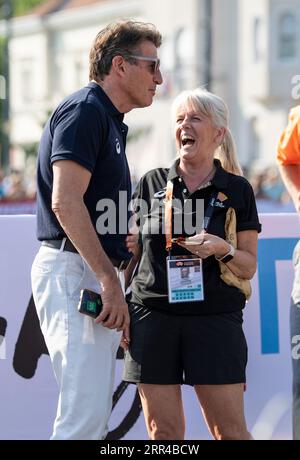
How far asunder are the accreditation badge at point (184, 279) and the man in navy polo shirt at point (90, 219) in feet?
0.78

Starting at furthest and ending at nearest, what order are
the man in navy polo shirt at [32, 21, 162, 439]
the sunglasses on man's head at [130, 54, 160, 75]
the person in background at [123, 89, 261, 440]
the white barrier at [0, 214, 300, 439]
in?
the white barrier at [0, 214, 300, 439] < the person in background at [123, 89, 261, 440] < the sunglasses on man's head at [130, 54, 160, 75] < the man in navy polo shirt at [32, 21, 162, 439]

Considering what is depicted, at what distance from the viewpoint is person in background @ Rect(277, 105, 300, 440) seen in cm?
602

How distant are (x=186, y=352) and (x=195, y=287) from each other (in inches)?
12.3

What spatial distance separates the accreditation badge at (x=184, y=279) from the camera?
211 inches

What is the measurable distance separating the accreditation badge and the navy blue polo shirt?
230mm

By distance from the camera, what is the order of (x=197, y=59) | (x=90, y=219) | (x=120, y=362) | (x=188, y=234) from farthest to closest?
(x=197, y=59) → (x=120, y=362) → (x=188, y=234) → (x=90, y=219)

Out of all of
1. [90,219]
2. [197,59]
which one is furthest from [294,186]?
[197,59]

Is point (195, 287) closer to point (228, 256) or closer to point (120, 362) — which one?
point (228, 256)

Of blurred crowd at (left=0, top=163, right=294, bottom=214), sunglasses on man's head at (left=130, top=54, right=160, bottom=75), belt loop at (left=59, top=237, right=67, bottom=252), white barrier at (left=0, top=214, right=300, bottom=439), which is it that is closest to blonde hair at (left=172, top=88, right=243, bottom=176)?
sunglasses on man's head at (left=130, top=54, right=160, bottom=75)

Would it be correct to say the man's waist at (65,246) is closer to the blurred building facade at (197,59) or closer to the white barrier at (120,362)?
the white barrier at (120,362)

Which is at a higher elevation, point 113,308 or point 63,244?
point 63,244

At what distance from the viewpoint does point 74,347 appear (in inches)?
197

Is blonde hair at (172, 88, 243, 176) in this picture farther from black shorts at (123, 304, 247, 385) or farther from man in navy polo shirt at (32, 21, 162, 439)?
black shorts at (123, 304, 247, 385)

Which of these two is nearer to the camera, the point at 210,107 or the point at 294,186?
the point at 210,107
